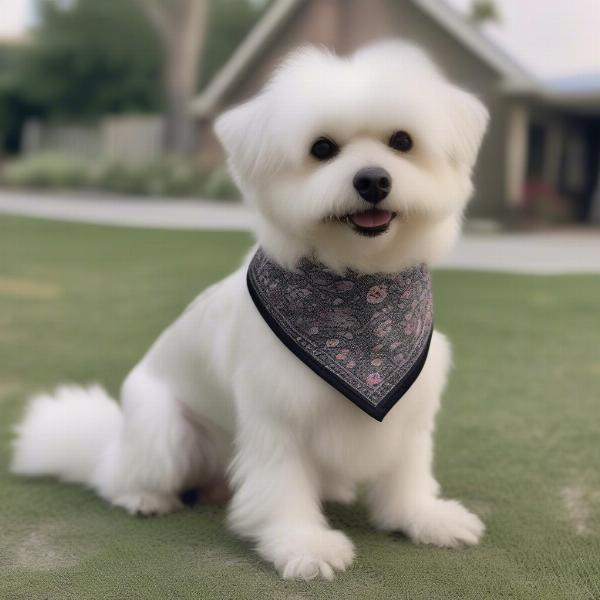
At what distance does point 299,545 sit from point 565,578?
0.69 m

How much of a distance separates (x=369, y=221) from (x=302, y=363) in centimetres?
43

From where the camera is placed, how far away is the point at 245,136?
6.57 feet

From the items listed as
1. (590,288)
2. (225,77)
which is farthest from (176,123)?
(590,288)

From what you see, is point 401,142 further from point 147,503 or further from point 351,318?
point 147,503

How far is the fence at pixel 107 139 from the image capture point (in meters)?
19.3

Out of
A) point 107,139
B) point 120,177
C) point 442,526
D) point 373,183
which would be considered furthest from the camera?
point 107,139

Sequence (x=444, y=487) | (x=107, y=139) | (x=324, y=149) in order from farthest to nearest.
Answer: (x=107, y=139), (x=444, y=487), (x=324, y=149)

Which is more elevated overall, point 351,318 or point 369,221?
point 369,221

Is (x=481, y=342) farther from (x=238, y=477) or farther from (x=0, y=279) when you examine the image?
(x=0, y=279)

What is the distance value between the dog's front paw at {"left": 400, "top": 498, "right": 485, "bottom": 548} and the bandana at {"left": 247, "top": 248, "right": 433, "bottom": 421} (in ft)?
1.33

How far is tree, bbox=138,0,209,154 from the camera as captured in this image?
58.8 feet

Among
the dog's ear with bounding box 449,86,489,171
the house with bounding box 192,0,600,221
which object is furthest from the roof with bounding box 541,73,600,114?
the dog's ear with bounding box 449,86,489,171

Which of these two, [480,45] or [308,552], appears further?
[480,45]

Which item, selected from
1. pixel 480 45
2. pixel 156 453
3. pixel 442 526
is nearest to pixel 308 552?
pixel 442 526
